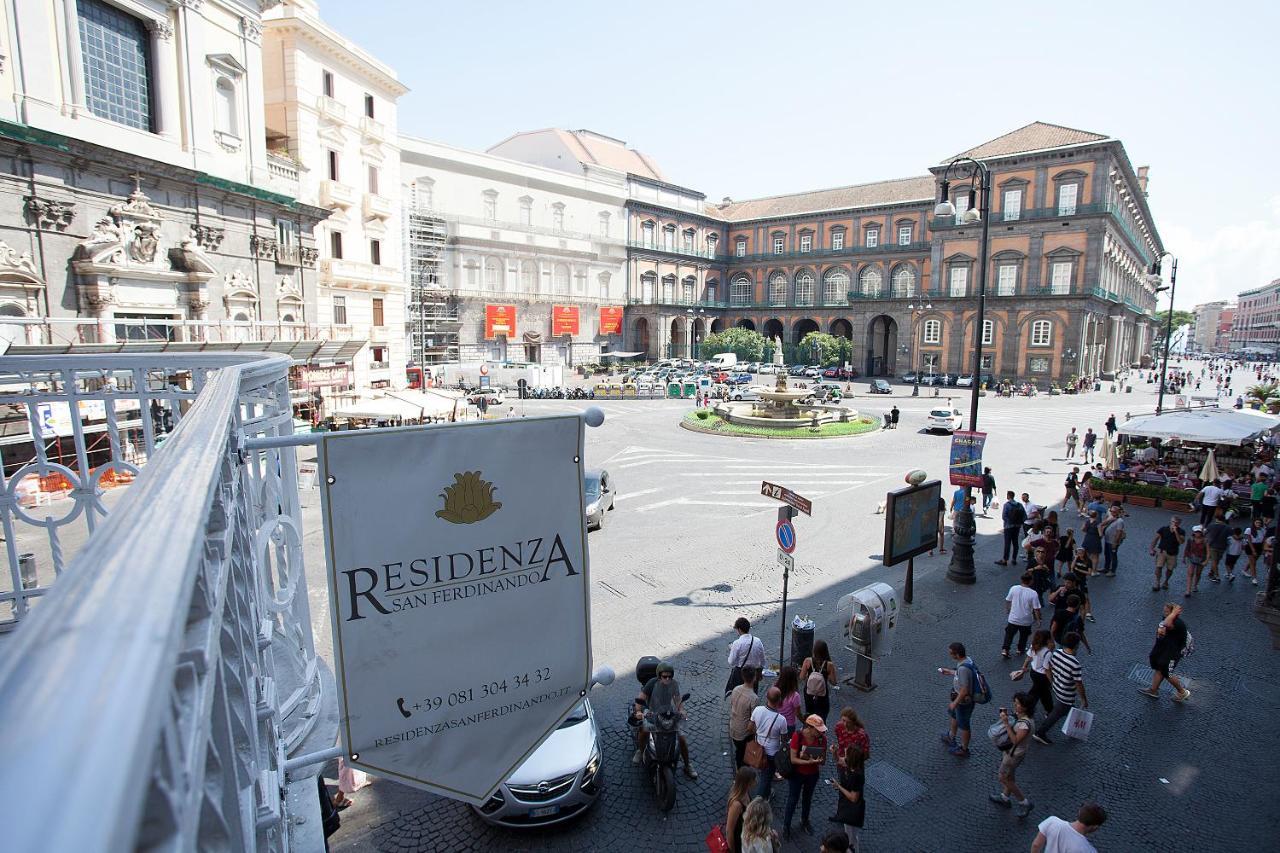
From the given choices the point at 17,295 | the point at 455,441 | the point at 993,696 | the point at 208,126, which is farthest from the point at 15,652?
the point at 208,126

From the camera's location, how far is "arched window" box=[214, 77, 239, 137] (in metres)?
22.4

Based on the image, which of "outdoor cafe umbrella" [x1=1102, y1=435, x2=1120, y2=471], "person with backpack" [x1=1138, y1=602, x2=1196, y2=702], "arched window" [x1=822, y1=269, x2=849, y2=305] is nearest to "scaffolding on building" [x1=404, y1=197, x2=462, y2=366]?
"arched window" [x1=822, y1=269, x2=849, y2=305]

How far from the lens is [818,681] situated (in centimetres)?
820

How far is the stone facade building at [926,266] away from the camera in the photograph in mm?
51094

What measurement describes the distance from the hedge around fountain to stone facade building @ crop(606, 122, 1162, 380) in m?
27.7

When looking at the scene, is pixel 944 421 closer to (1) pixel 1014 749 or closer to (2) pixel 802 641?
(2) pixel 802 641

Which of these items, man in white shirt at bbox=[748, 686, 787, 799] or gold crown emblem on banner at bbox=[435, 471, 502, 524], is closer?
gold crown emblem on banner at bbox=[435, 471, 502, 524]

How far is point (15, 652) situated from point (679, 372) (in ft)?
195

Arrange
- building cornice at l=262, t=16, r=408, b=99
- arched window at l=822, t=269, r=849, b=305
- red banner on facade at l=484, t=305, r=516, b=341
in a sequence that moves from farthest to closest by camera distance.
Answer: arched window at l=822, t=269, r=849, b=305 < red banner on facade at l=484, t=305, r=516, b=341 < building cornice at l=262, t=16, r=408, b=99

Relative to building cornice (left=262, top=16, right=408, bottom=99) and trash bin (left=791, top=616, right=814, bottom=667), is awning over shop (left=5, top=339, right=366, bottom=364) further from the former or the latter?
building cornice (left=262, top=16, right=408, bottom=99)

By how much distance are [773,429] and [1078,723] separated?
74.5 ft

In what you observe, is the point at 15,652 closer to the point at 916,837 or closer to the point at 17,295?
the point at 916,837

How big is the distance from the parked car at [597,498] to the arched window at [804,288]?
61.7 metres

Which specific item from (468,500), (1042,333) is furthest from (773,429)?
(1042,333)
